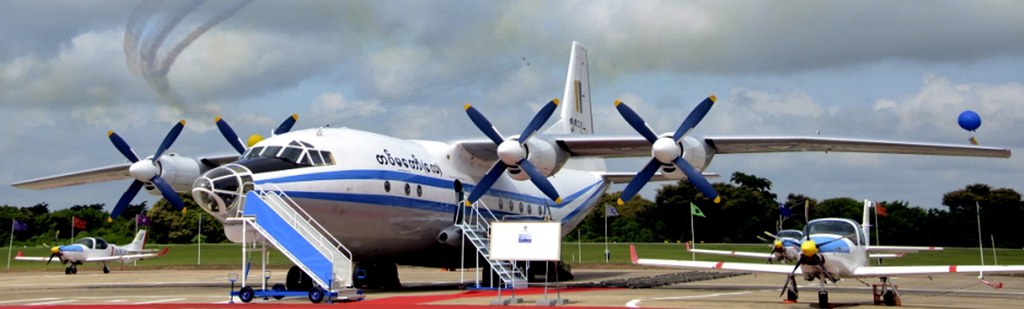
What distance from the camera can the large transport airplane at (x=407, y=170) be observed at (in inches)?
750

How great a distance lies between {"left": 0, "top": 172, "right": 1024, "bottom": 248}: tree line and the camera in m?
65.1

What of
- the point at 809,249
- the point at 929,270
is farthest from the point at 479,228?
the point at 929,270

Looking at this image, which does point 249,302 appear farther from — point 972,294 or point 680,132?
point 972,294

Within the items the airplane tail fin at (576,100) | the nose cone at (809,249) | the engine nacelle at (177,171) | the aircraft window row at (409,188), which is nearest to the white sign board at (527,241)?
the aircraft window row at (409,188)

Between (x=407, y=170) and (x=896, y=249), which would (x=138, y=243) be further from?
(x=896, y=249)

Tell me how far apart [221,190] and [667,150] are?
31.7ft

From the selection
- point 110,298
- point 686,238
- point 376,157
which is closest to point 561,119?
point 376,157

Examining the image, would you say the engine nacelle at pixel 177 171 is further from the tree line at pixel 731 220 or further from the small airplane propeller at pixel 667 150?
the tree line at pixel 731 220

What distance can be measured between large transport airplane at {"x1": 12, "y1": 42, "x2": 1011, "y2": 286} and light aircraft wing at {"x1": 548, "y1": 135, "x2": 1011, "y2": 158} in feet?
0.09

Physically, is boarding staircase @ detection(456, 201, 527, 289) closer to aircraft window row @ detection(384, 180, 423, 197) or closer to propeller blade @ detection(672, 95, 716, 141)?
aircraft window row @ detection(384, 180, 423, 197)

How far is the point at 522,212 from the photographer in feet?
88.1

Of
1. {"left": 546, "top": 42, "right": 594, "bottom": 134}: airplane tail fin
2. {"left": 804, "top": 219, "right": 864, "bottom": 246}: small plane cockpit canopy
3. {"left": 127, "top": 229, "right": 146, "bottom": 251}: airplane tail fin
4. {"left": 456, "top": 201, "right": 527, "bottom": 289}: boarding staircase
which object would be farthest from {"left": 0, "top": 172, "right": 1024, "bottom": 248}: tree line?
{"left": 804, "top": 219, "right": 864, "bottom": 246}: small plane cockpit canopy

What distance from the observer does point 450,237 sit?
2272cm

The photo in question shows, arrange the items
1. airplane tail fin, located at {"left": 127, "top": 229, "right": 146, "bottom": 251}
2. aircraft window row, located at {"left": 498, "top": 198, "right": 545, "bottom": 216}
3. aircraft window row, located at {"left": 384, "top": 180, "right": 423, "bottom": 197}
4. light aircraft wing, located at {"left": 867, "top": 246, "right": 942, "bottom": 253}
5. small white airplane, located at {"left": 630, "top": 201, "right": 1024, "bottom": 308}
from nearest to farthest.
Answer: small white airplane, located at {"left": 630, "top": 201, "right": 1024, "bottom": 308}
light aircraft wing, located at {"left": 867, "top": 246, "right": 942, "bottom": 253}
aircraft window row, located at {"left": 384, "top": 180, "right": 423, "bottom": 197}
aircraft window row, located at {"left": 498, "top": 198, "right": 545, "bottom": 216}
airplane tail fin, located at {"left": 127, "top": 229, "right": 146, "bottom": 251}
